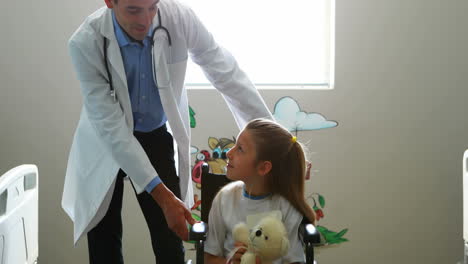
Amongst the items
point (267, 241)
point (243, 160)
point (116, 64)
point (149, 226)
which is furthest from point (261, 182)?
point (116, 64)

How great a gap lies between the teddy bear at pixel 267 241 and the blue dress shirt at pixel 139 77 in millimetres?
533

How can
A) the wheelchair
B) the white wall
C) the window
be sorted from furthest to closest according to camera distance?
the window
the white wall
the wheelchair

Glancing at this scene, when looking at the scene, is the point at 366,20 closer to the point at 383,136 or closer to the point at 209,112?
the point at 383,136

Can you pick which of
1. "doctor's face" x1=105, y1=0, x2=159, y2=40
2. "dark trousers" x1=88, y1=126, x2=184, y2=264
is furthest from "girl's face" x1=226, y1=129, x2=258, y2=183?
"doctor's face" x1=105, y1=0, x2=159, y2=40

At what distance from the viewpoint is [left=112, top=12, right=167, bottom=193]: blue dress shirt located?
1.66 meters

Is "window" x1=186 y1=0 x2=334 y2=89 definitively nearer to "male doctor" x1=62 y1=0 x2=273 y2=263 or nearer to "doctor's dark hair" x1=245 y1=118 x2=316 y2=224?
"male doctor" x1=62 y1=0 x2=273 y2=263

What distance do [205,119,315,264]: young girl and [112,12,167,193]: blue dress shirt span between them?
32 cm

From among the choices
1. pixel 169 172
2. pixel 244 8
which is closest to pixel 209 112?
pixel 244 8

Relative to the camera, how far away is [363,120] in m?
2.73

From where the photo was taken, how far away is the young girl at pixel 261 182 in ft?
5.24

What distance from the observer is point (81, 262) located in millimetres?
2861

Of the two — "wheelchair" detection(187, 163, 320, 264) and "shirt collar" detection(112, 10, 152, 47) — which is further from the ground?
"shirt collar" detection(112, 10, 152, 47)

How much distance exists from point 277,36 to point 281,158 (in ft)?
4.48

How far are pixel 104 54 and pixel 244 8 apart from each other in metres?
1.35
